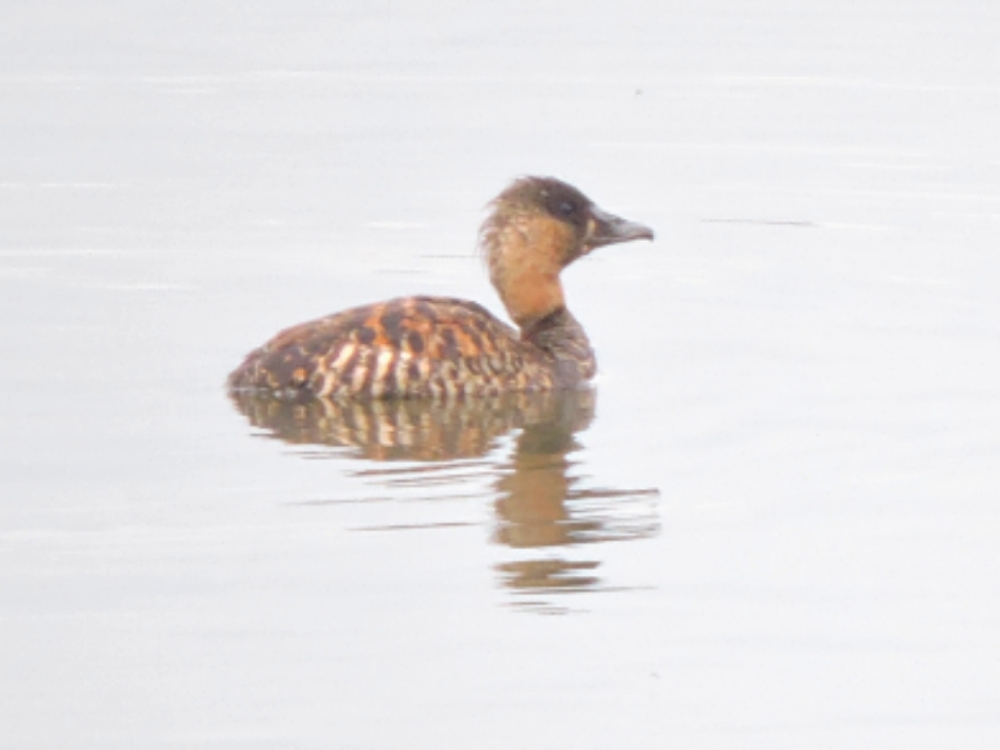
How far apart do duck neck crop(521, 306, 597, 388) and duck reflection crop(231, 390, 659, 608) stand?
0.44ft

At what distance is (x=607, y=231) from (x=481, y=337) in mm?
1174

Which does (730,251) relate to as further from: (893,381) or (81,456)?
(81,456)

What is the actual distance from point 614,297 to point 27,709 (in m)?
6.66

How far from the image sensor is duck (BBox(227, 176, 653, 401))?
1158cm

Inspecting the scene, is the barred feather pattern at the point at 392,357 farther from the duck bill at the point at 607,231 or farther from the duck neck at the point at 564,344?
the duck bill at the point at 607,231

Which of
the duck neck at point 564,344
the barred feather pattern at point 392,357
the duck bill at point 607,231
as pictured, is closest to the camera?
the barred feather pattern at point 392,357

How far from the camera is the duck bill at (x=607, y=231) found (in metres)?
12.7

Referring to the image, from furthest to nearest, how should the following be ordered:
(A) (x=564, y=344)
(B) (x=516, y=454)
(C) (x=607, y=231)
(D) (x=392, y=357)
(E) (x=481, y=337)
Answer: (C) (x=607, y=231)
(A) (x=564, y=344)
(E) (x=481, y=337)
(D) (x=392, y=357)
(B) (x=516, y=454)

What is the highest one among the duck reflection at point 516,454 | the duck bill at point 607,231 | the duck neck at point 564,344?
the duck bill at point 607,231

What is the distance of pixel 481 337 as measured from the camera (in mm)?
11836

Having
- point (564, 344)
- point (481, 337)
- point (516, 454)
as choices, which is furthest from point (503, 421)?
point (564, 344)

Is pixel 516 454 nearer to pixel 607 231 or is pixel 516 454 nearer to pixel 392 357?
pixel 392 357

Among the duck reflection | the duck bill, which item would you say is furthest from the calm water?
the duck bill

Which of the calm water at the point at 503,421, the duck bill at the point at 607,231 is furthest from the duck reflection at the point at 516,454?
the duck bill at the point at 607,231
